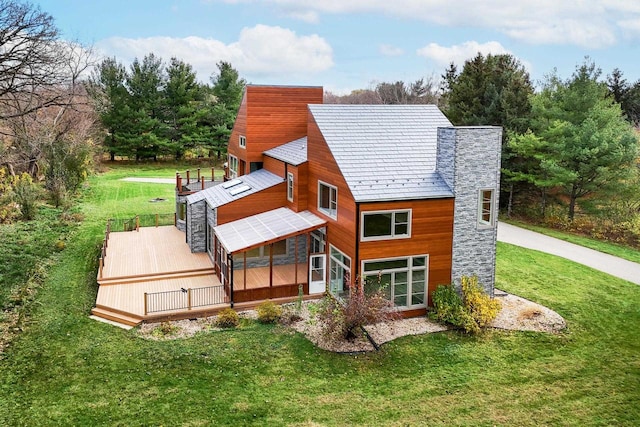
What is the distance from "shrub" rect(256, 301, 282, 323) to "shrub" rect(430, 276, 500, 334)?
4462mm

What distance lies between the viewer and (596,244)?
24.7 meters

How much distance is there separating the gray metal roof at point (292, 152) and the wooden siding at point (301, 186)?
248 millimetres

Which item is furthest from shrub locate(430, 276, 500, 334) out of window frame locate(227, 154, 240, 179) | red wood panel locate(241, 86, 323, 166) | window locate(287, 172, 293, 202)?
window frame locate(227, 154, 240, 179)

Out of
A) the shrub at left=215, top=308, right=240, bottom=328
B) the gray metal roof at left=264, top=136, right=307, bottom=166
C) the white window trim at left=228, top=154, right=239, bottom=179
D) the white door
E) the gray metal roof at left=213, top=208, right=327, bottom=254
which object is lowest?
the shrub at left=215, top=308, right=240, bottom=328

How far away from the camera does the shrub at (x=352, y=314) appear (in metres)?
13.5

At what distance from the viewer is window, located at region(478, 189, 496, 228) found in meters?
15.9

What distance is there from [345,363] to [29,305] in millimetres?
9834

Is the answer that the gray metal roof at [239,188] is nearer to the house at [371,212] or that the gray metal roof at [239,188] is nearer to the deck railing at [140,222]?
the house at [371,212]

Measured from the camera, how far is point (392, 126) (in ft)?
59.6

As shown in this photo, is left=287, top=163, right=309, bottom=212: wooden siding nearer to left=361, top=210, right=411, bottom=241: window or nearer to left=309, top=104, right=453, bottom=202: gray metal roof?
left=309, top=104, right=453, bottom=202: gray metal roof

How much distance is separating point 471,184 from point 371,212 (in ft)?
10.6

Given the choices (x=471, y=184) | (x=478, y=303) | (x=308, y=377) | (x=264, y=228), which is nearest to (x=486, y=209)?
(x=471, y=184)

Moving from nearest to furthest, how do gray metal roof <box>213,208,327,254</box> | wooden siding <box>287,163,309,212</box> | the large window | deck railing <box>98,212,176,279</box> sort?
1. the large window
2. gray metal roof <box>213,208,327,254</box>
3. wooden siding <box>287,163,309,212</box>
4. deck railing <box>98,212,176,279</box>

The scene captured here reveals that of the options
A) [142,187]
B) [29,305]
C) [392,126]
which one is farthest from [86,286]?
[142,187]
